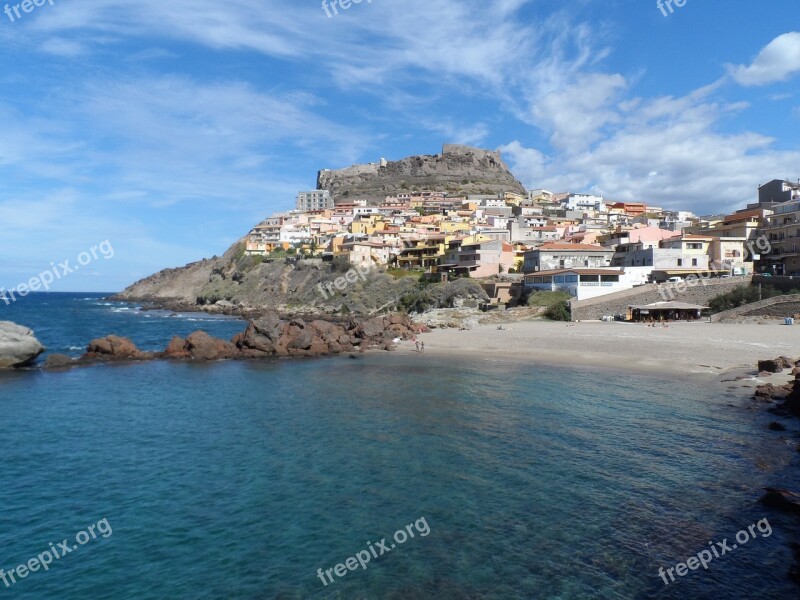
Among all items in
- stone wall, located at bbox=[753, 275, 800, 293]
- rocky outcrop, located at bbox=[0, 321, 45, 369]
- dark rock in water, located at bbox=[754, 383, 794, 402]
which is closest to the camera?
dark rock in water, located at bbox=[754, 383, 794, 402]

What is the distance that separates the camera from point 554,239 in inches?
3364

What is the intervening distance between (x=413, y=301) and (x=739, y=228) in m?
40.6

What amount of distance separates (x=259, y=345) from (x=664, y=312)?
116 feet

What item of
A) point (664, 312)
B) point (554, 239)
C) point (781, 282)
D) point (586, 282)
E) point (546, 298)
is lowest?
point (664, 312)

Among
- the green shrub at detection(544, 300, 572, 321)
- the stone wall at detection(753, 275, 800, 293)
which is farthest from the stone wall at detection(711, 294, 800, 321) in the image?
the green shrub at detection(544, 300, 572, 321)

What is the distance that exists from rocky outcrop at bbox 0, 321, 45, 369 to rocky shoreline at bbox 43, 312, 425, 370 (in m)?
1.45

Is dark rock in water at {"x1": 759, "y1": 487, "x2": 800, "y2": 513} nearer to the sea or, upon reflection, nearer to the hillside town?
the sea

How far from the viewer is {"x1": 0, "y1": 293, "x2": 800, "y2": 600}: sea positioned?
1056cm

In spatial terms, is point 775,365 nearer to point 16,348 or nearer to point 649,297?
point 649,297

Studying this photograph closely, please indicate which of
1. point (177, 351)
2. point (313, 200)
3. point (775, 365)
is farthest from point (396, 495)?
point (313, 200)

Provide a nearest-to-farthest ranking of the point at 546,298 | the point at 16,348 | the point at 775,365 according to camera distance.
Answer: the point at 775,365 → the point at 16,348 → the point at 546,298

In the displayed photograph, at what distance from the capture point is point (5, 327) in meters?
38.1

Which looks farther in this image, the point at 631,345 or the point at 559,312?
the point at 559,312

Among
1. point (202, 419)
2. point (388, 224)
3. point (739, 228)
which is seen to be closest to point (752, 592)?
point (202, 419)
